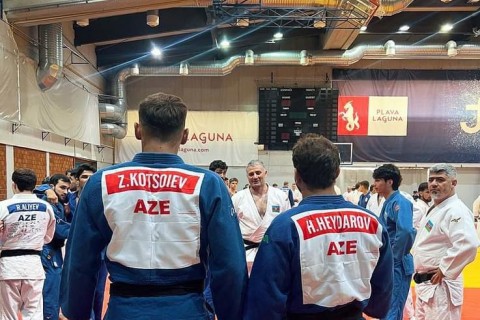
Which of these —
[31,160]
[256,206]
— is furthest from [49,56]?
[256,206]

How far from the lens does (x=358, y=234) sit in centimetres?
171

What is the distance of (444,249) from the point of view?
3.33m

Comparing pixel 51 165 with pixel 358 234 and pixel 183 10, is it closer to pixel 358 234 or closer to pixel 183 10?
pixel 183 10

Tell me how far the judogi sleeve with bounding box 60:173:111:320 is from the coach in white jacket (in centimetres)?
259

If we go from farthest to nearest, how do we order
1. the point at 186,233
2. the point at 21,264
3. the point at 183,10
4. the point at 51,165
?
the point at 183,10 → the point at 51,165 → the point at 21,264 → the point at 186,233

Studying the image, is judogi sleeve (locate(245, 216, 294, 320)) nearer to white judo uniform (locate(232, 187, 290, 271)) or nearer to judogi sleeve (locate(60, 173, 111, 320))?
judogi sleeve (locate(60, 173, 111, 320))

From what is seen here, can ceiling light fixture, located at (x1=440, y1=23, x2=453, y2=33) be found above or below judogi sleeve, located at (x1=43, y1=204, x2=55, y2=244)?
above

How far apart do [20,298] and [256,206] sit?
98.6 inches

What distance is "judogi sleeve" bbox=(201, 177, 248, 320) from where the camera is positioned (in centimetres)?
161

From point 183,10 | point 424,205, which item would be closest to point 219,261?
point 424,205

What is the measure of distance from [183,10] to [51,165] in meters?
5.61

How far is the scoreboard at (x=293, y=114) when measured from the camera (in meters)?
14.7

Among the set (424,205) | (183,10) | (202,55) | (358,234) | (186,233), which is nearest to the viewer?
(186,233)

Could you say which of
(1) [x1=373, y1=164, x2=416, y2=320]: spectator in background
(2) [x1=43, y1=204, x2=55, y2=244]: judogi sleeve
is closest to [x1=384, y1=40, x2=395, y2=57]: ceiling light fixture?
(1) [x1=373, y1=164, x2=416, y2=320]: spectator in background
